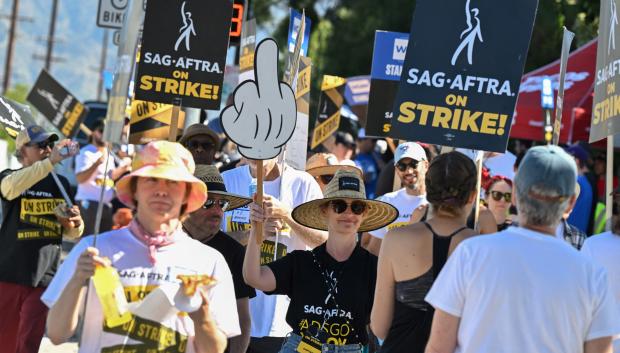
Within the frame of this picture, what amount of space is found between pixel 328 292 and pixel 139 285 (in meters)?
1.78

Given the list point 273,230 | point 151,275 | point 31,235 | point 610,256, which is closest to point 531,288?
point 151,275

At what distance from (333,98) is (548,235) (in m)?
8.40

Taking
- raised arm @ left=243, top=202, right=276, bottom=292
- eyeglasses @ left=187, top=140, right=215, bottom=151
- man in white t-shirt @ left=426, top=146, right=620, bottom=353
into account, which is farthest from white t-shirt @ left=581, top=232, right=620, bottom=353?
eyeglasses @ left=187, top=140, right=215, bottom=151

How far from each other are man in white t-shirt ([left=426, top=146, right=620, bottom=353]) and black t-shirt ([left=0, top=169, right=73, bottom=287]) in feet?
16.6

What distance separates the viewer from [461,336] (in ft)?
15.6

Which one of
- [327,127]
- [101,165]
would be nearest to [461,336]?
[327,127]

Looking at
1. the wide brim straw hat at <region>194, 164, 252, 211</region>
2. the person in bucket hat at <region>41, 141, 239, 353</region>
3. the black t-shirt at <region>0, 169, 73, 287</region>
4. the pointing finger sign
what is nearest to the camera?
the person in bucket hat at <region>41, 141, 239, 353</region>

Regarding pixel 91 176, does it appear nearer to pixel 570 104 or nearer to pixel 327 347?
pixel 570 104

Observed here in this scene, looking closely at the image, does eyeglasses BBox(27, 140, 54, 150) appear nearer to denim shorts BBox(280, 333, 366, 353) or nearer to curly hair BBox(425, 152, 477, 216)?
denim shorts BBox(280, 333, 366, 353)

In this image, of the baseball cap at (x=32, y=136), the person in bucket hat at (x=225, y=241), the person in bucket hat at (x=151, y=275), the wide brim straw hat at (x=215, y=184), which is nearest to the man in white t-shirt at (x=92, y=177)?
the baseball cap at (x=32, y=136)

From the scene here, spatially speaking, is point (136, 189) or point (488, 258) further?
point (136, 189)

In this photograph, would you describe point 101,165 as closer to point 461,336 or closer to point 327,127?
point 327,127

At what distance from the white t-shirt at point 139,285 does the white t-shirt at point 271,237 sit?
9.53 feet

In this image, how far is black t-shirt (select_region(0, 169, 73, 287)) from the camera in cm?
909
